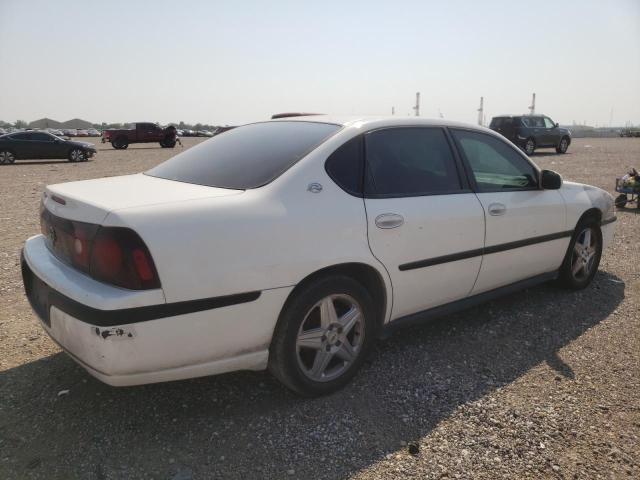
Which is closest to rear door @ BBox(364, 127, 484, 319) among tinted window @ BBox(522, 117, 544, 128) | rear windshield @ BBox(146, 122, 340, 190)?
rear windshield @ BBox(146, 122, 340, 190)

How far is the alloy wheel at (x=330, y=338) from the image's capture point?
2.73 metres

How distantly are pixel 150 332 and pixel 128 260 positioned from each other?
1.06 ft

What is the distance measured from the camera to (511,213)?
3.62 meters

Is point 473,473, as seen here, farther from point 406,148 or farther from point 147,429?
point 406,148

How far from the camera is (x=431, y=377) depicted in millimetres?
3070

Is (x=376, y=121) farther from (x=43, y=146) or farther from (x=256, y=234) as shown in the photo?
(x=43, y=146)

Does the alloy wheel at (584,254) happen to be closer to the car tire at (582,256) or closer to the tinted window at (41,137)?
the car tire at (582,256)

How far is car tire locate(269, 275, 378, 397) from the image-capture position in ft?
8.52

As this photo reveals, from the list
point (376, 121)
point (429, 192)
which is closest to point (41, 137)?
point (376, 121)

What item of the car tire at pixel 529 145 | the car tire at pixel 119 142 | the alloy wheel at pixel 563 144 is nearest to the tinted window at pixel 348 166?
the car tire at pixel 529 145

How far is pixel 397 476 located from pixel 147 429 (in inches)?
49.7

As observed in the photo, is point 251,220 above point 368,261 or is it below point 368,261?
above

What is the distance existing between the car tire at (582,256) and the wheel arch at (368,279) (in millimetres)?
2185

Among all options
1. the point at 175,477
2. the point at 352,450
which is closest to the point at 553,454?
the point at 352,450
